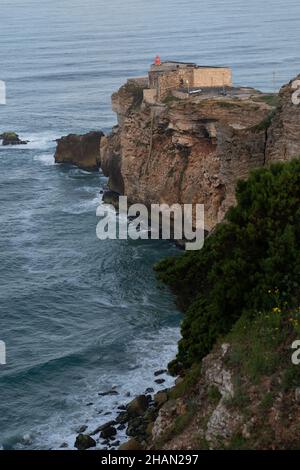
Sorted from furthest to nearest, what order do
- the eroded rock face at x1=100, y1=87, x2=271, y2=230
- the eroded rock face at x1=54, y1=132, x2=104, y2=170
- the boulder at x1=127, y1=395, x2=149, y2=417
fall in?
1. the eroded rock face at x1=54, y1=132, x2=104, y2=170
2. the eroded rock face at x1=100, y1=87, x2=271, y2=230
3. the boulder at x1=127, y1=395, x2=149, y2=417

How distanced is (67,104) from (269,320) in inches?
3774

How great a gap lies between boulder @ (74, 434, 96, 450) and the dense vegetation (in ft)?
23.1

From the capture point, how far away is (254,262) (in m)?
27.3

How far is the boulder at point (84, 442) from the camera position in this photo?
34375 millimetres

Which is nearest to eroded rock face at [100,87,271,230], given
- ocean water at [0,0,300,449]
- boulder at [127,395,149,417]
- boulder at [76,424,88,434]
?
ocean water at [0,0,300,449]

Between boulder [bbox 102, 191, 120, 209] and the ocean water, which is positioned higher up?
boulder [bbox 102, 191, 120, 209]

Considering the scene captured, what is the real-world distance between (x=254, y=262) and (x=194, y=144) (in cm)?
3372

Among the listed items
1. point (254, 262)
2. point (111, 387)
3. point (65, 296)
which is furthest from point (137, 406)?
point (65, 296)

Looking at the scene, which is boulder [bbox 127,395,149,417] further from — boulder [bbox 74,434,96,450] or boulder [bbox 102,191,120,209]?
boulder [bbox 102,191,120,209]

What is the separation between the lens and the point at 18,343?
4497cm

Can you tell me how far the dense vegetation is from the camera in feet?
85.3

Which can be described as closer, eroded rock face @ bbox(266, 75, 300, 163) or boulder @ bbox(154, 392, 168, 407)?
boulder @ bbox(154, 392, 168, 407)

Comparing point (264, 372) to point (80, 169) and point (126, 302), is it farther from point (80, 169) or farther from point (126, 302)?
point (80, 169)

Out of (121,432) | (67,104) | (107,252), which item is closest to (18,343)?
(121,432)
